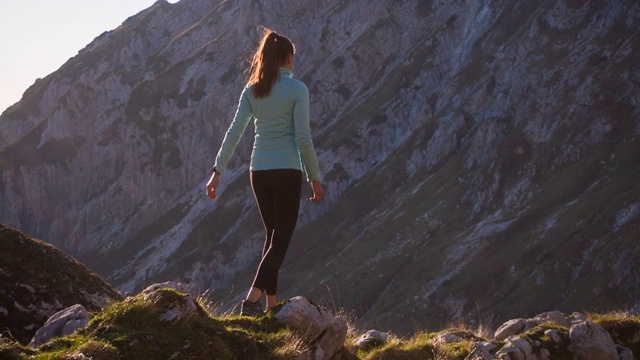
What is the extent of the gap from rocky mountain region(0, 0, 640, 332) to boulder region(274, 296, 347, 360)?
166 ft

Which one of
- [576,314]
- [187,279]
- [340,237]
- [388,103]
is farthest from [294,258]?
[576,314]

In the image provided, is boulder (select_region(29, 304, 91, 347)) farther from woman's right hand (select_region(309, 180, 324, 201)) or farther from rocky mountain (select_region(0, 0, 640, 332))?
rocky mountain (select_region(0, 0, 640, 332))

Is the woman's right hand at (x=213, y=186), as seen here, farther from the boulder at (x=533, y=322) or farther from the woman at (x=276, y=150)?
the boulder at (x=533, y=322)

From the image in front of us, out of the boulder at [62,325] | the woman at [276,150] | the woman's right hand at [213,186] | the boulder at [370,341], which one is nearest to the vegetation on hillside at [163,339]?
the boulder at [62,325]

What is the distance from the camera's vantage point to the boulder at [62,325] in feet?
26.5

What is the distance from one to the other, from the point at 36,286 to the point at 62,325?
203 centimetres

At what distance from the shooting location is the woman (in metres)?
9.44

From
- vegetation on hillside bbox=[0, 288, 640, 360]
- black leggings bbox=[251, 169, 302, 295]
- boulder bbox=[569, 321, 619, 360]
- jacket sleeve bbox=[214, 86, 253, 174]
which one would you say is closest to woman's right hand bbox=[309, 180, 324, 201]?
black leggings bbox=[251, 169, 302, 295]

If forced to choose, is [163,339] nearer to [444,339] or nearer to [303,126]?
[303,126]

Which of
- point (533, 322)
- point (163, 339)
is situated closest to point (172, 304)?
point (163, 339)

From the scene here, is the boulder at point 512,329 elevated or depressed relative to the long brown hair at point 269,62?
depressed

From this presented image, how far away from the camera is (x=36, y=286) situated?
32.9ft

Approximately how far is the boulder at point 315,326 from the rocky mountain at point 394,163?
5070 centimetres

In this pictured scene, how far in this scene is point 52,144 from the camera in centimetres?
18288
